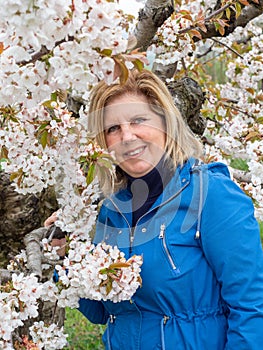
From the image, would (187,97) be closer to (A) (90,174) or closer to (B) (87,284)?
(A) (90,174)

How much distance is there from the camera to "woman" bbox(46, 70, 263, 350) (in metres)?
1.76

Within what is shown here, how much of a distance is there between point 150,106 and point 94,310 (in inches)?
32.3

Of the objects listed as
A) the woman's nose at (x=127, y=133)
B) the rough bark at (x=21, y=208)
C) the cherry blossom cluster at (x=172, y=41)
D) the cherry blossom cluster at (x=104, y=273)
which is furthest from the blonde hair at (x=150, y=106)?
the rough bark at (x=21, y=208)

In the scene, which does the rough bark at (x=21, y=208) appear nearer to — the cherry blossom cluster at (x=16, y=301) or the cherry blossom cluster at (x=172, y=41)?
the cherry blossom cluster at (x=172, y=41)

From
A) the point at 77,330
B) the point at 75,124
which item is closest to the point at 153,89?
the point at 75,124

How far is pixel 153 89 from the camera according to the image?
203cm

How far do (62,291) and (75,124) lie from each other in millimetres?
573

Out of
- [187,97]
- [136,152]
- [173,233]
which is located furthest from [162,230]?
[187,97]

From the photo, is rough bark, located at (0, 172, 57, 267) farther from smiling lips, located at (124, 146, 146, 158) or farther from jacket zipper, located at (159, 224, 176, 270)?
jacket zipper, located at (159, 224, 176, 270)

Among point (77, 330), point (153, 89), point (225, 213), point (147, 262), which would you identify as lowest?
point (77, 330)

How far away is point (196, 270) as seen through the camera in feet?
6.06

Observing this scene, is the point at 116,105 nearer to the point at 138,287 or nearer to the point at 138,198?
the point at 138,198

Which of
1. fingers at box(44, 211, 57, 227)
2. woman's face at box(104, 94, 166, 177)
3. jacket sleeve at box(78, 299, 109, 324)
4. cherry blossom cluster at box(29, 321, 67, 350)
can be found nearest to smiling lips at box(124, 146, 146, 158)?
woman's face at box(104, 94, 166, 177)

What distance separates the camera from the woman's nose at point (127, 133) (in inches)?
76.7
